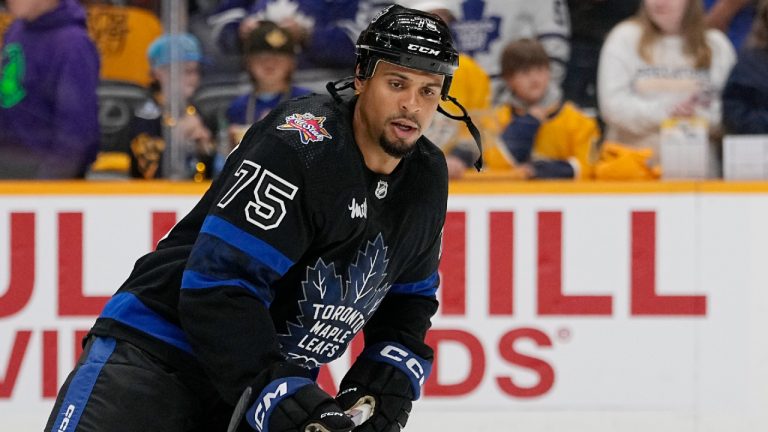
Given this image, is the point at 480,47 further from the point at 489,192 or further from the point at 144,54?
the point at 144,54

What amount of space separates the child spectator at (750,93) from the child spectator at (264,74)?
4.55 feet

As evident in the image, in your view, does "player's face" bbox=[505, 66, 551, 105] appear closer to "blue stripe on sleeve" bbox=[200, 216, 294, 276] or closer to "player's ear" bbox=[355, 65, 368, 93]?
"player's ear" bbox=[355, 65, 368, 93]

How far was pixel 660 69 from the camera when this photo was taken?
14.0 feet

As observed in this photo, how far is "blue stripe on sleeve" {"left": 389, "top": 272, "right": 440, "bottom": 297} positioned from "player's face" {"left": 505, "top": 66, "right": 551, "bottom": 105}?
65.6 inches

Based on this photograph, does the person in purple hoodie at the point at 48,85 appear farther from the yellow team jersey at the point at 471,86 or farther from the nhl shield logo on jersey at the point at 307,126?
the nhl shield logo on jersey at the point at 307,126

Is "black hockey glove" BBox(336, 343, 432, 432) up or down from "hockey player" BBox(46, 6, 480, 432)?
down

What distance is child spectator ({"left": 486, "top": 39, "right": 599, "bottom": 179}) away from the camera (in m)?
4.27

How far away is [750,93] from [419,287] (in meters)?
1.99

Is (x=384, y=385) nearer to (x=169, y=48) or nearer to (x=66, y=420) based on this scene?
(x=66, y=420)

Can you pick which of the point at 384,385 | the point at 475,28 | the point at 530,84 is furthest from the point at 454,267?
the point at 384,385

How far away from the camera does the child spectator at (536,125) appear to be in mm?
4270

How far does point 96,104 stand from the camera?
4.32 metres

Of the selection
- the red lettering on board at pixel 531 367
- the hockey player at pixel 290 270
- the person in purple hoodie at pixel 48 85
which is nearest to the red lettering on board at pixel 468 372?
the red lettering on board at pixel 531 367

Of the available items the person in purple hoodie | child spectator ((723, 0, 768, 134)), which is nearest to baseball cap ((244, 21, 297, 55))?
the person in purple hoodie
